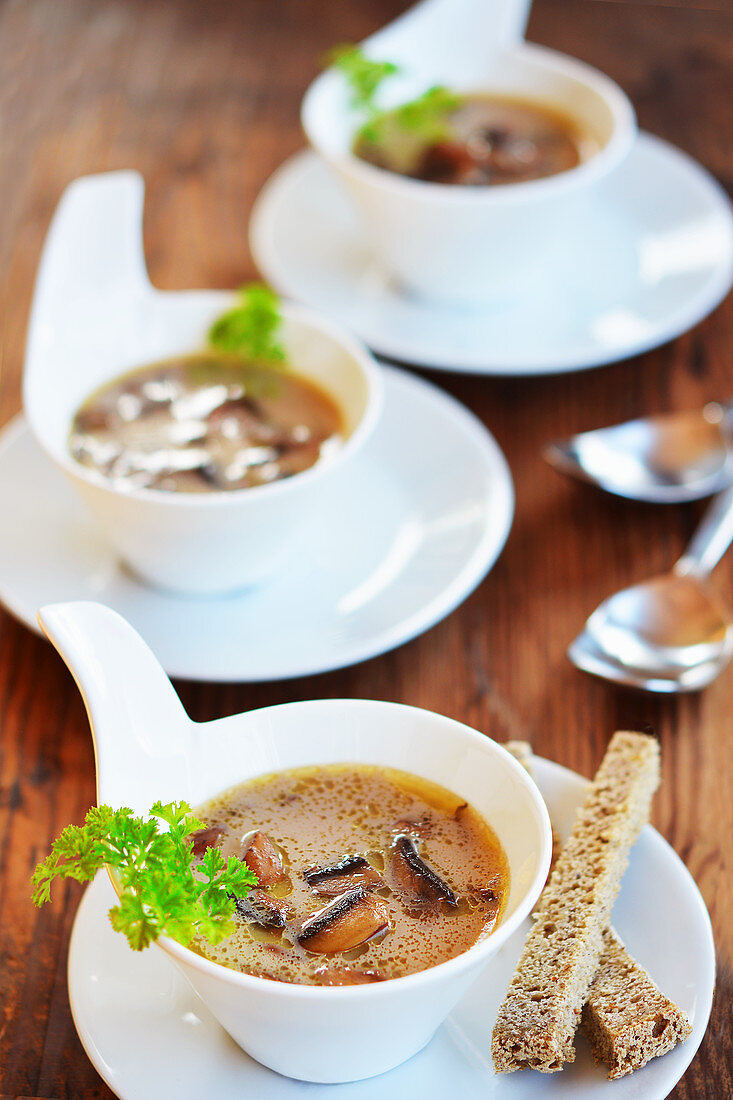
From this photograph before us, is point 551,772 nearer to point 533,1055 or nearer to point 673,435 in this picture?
point 533,1055

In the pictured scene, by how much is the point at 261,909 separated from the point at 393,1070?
0.70 feet

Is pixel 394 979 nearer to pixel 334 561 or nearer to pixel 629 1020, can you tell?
pixel 629 1020

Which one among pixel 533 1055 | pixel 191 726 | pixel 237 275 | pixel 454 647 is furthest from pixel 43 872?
pixel 237 275

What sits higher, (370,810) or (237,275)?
(370,810)

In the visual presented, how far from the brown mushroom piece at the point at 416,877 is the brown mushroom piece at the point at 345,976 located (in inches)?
4.0

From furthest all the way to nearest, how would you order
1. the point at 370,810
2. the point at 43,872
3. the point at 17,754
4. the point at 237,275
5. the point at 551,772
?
the point at 237,275 < the point at 17,754 < the point at 551,772 < the point at 370,810 < the point at 43,872

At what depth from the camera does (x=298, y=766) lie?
54.3 inches

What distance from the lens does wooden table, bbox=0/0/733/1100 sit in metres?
1.60

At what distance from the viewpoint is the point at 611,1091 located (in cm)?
121

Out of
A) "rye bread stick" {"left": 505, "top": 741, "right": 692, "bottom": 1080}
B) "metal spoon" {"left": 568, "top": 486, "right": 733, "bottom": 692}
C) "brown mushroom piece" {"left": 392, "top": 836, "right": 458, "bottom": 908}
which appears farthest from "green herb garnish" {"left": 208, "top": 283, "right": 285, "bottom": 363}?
"rye bread stick" {"left": 505, "top": 741, "right": 692, "bottom": 1080}

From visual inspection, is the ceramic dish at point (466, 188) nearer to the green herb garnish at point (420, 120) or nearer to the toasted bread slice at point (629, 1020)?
the green herb garnish at point (420, 120)

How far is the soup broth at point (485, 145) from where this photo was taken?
104 inches

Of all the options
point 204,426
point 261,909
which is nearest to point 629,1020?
point 261,909

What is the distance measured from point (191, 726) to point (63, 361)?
0.95 metres
